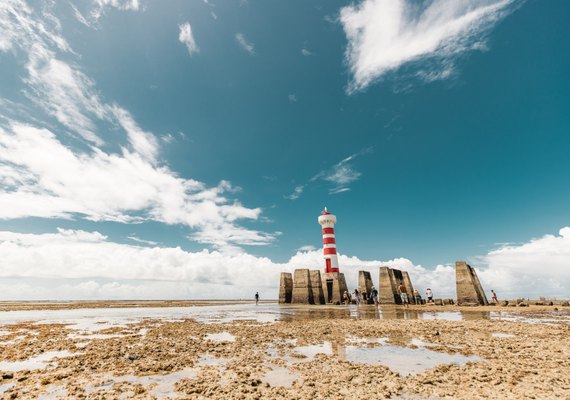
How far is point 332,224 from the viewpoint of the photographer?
45875 millimetres

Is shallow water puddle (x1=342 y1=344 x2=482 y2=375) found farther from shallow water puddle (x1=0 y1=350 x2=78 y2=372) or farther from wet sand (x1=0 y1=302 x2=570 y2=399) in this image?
shallow water puddle (x1=0 y1=350 x2=78 y2=372)

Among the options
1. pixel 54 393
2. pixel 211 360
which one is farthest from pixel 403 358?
pixel 54 393

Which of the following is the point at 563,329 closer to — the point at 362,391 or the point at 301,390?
the point at 362,391

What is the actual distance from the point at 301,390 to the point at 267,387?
61 cm

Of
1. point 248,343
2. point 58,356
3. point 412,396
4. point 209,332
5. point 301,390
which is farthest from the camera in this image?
point 209,332

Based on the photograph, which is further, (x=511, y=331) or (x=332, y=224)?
(x=332, y=224)

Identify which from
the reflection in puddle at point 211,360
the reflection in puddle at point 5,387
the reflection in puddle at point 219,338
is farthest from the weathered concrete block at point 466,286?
the reflection in puddle at point 5,387

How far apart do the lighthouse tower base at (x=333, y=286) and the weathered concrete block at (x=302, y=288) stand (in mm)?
2673

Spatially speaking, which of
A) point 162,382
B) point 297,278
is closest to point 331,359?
point 162,382

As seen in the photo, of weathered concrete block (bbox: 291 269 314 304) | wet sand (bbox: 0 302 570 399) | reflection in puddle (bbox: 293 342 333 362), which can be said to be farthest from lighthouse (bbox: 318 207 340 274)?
reflection in puddle (bbox: 293 342 333 362)

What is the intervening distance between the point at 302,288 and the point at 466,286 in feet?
61.2

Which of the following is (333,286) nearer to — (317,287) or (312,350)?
(317,287)

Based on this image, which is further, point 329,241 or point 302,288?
point 329,241

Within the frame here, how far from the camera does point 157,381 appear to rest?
5.38 meters
